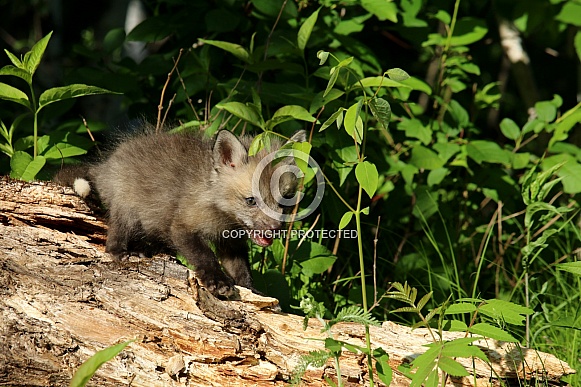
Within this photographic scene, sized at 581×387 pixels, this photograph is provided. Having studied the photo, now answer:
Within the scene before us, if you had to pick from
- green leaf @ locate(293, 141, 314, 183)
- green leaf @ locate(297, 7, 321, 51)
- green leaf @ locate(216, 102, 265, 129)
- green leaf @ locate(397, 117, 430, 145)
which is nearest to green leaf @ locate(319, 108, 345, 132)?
green leaf @ locate(293, 141, 314, 183)

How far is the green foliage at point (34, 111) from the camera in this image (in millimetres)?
3967

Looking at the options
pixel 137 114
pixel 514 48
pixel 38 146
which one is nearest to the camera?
pixel 38 146

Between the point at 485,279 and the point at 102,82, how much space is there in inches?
127

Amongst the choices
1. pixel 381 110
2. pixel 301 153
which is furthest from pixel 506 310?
pixel 301 153

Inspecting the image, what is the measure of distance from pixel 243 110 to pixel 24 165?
143 centimetres

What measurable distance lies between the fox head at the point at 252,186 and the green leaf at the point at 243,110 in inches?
21.3

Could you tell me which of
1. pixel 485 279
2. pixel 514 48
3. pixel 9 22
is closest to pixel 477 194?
pixel 485 279

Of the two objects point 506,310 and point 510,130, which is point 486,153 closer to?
point 510,130

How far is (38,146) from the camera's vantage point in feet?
14.2

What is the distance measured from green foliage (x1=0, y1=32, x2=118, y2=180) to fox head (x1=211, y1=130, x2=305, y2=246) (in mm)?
823

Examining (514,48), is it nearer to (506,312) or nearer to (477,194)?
(477,194)

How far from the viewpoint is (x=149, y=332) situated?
10.8 ft

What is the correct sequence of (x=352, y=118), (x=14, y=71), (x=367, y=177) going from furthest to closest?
(x=14, y=71) → (x=367, y=177) → (x=352, y=118)

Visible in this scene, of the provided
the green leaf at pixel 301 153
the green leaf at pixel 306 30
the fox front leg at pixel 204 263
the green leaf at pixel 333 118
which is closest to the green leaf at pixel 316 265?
the fox front leg at pixel 204 263
